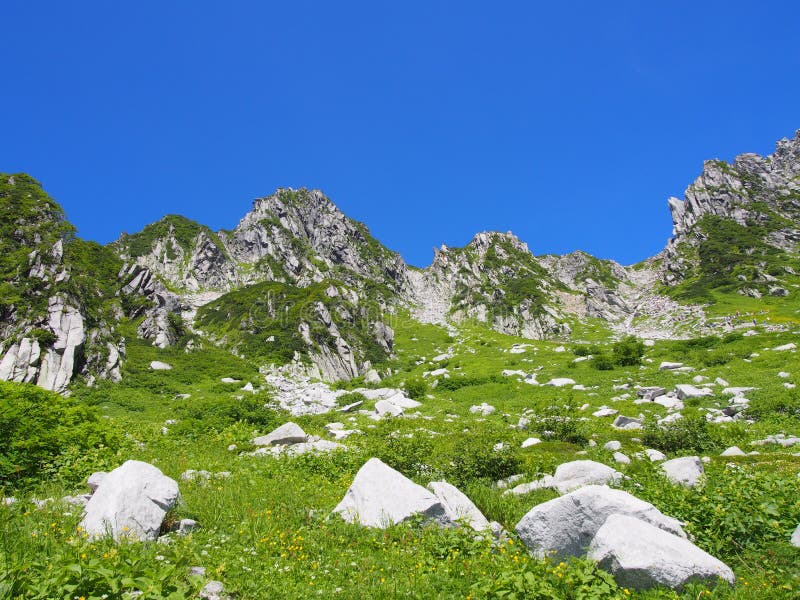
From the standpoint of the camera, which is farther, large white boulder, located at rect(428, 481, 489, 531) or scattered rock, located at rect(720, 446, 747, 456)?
scattered rock, located at rect(720, 446, 747, 456)

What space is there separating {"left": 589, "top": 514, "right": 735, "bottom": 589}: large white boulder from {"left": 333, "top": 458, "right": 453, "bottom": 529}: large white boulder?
2928mm

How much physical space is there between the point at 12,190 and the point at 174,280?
183 ft

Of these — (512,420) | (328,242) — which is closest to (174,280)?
(328,242)

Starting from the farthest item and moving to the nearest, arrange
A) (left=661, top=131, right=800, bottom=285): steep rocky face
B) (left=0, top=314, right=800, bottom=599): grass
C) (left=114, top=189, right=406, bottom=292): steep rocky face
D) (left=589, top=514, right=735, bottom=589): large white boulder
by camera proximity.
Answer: (left=661, top=131, right=800, bottom=285): steep rocky face < (left=114, top=189, right=406, bottom=292): steep rocky face < (left=589, top=514, right=735, bottom=589): large white boulder < (left=0, top=314, right=800, bottom=599): grass

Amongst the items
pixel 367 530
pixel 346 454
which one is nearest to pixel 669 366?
pixel 346 454

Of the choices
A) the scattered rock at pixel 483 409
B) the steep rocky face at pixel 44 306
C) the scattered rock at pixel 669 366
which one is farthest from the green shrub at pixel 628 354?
the steep rocky face at pixel 44 306

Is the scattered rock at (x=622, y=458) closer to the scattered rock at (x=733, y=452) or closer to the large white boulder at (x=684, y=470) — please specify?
the large white boulder at (x=684, y=470)

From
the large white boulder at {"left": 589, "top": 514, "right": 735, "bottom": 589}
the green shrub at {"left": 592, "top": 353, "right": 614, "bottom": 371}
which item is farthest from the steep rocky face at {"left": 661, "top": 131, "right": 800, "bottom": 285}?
the large white boulder at {"left": 589, "top": 514, "right": 735, "bottom": 589}

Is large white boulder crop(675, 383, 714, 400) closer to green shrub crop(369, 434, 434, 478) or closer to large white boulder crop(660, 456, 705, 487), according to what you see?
large white boulder crop(660, 456, 705, 487)

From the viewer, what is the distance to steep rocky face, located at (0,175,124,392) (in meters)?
27.5

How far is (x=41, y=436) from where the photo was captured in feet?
33.1

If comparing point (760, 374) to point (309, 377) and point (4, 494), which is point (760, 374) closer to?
point (4, 494)

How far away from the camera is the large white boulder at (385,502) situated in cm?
810

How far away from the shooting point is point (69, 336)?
97.7ft
